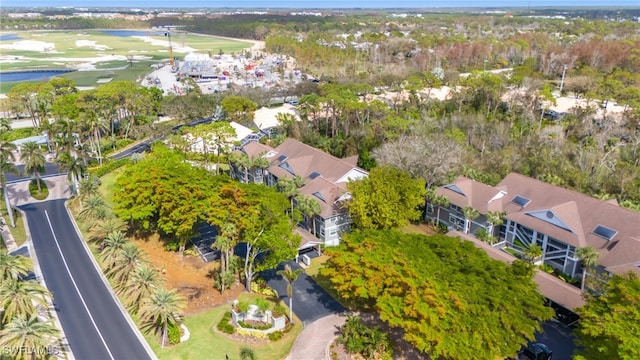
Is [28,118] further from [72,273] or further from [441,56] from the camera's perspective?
[441,56]

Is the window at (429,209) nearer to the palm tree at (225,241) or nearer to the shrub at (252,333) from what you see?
the palm tree at (225,241)

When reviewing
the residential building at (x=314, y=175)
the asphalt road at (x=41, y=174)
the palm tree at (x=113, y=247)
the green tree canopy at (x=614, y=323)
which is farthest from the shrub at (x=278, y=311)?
the asphalt road at (x=41, y=174)

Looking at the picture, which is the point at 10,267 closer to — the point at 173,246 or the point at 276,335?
the point at 173,246

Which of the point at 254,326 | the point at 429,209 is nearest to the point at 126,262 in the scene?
the point at 254,326

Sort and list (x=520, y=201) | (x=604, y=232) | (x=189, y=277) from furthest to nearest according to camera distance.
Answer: (x=520, y=201) → (x=189, y=277) → (x=604, y=232)

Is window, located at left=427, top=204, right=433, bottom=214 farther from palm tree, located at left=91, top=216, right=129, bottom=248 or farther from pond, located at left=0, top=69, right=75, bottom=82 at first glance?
pond, located at left=0, top=69, right=75, bottom=82

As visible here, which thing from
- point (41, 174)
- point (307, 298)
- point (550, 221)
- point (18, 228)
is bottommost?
point (307, 298)

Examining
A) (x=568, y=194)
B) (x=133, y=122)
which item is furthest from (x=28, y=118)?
(x=568, y=194)
